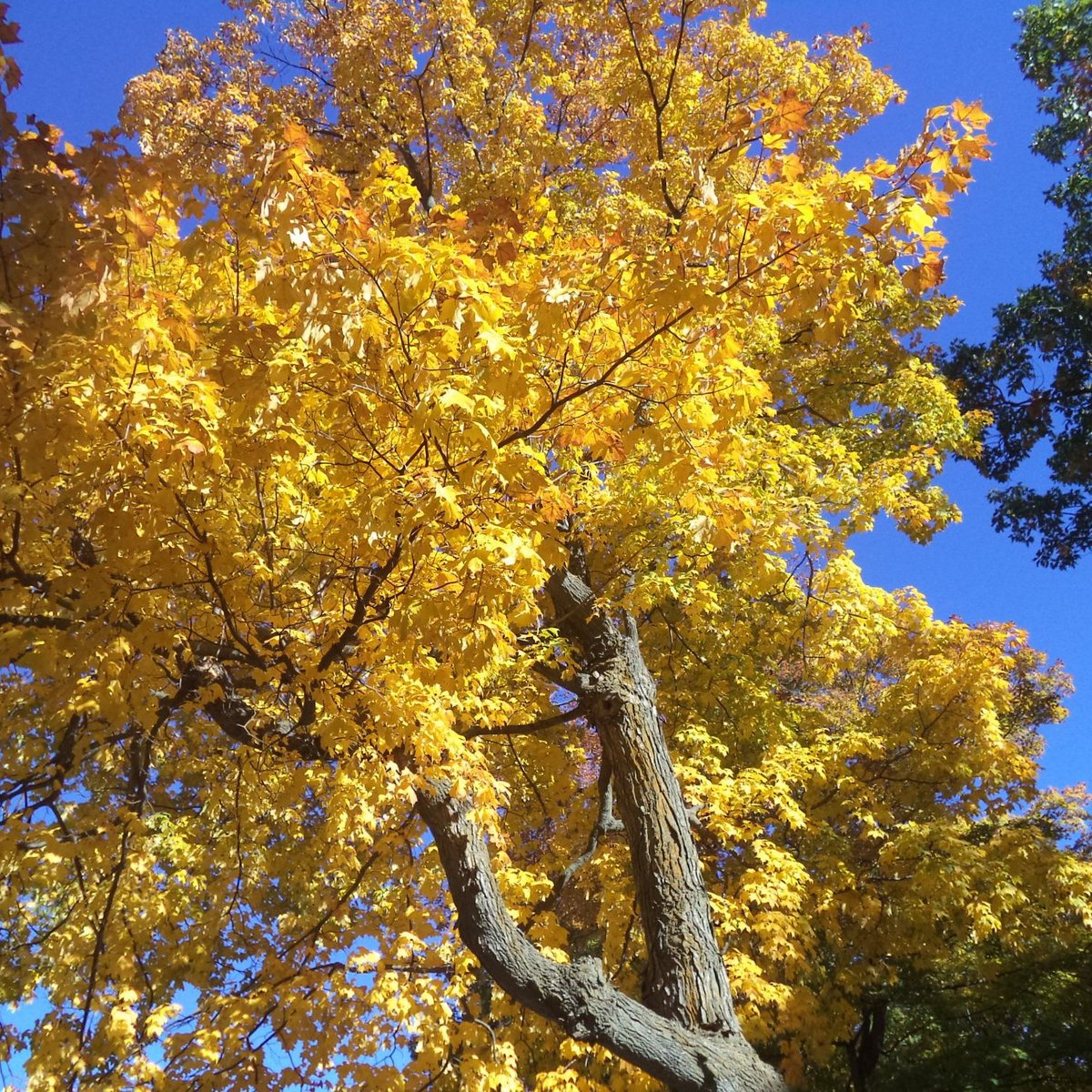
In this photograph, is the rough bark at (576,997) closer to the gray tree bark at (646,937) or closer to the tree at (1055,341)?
the gray tree bark at (646,937)

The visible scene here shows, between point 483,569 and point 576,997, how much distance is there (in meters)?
2.96

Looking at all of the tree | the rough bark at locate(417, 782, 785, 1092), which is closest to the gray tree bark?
the rough bark at locate(417, 782, 785, 1092)

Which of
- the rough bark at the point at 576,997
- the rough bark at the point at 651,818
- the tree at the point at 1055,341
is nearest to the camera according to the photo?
the rough bark at the point at 576,997

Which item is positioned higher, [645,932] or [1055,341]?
[1055,341]

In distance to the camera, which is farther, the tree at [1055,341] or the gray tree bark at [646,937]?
the tree at [1055,341]

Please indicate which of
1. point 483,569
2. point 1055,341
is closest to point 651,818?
point 483,569

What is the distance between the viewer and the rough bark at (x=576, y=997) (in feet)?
13.9

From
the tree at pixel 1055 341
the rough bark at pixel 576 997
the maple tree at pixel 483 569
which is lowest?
the rough bark at pixel 576 997

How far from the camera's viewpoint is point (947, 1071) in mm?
8445

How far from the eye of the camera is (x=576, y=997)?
14.5 feet

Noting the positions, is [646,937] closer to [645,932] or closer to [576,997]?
[645,932]

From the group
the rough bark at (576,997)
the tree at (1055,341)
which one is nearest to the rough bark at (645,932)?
the rough bark at (576,997)

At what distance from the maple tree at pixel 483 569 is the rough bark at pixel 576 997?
24 millimetres

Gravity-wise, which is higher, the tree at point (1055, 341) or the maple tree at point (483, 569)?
the tree at point (1055, 341)
